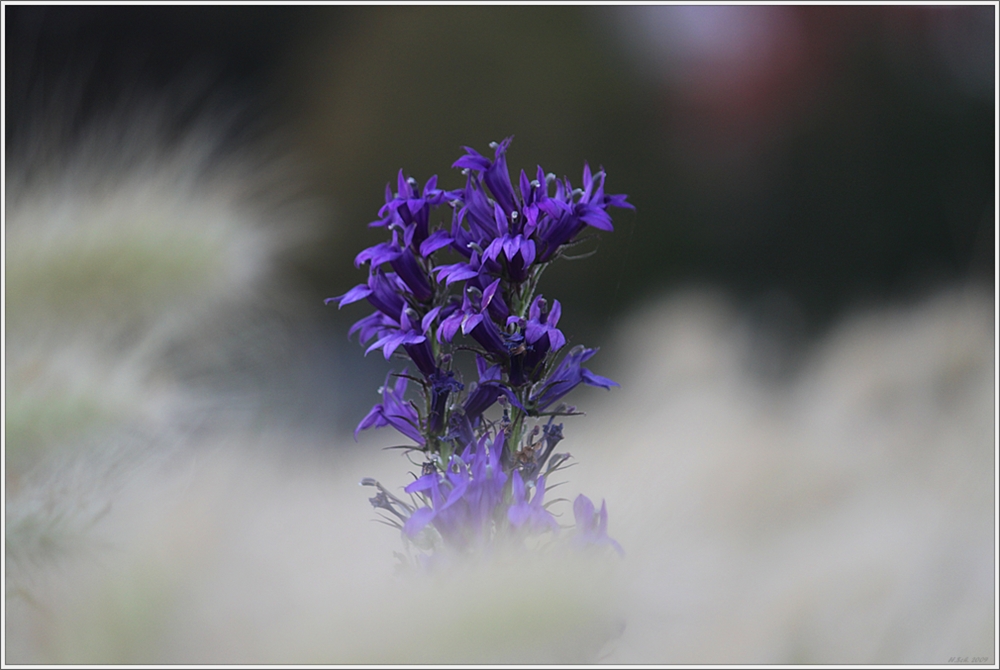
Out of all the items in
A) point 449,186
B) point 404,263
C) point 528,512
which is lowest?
point 528,512

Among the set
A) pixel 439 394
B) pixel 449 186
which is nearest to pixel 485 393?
pixel 439 394

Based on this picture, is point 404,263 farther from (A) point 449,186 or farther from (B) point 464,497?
(A) point 449,186

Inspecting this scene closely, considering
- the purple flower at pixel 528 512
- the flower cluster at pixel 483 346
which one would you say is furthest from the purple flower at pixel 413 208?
the purple flower at pixel 528 512

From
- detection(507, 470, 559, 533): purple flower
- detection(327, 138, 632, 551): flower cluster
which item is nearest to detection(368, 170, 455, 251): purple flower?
detection(327, 138, 632, 551): flower cluster

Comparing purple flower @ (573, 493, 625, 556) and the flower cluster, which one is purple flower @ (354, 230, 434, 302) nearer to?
the flower cluster

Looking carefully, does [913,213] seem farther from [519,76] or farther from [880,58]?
[519,76]

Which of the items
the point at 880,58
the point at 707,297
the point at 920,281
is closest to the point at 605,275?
the point at 707,297
